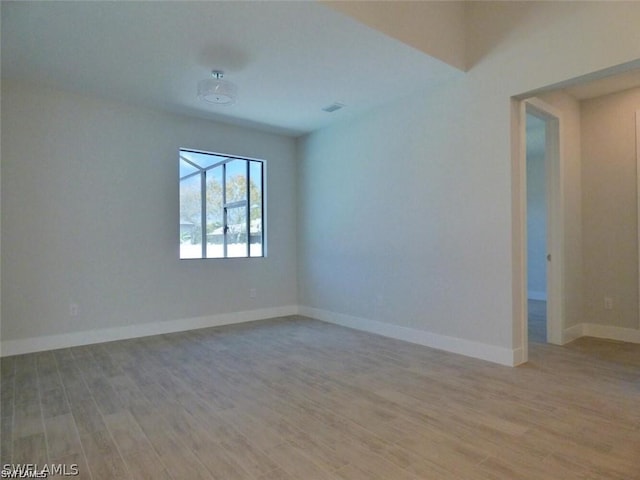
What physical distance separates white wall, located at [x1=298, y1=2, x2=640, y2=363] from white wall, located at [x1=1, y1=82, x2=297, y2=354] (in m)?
1.58

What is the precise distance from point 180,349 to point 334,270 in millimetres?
2041

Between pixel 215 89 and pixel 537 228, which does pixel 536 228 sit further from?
pixel 215 89

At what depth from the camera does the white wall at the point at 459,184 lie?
2824 mm

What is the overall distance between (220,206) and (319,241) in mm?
1408

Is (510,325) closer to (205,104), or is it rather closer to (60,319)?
(205,104)

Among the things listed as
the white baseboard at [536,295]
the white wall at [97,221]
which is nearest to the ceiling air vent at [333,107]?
the white wall at [97,221]

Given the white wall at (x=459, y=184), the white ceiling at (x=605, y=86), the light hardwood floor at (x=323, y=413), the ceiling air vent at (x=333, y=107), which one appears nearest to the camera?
the light hardwood floor at (x=323, y=413)

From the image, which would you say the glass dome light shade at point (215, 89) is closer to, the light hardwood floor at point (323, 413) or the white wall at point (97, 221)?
the white wall at point (97, 221)

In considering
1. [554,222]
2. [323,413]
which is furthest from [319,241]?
[323,413]

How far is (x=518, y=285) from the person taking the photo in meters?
3.12

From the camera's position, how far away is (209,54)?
2.98 meters

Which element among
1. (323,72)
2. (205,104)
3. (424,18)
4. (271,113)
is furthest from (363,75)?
(205,104)

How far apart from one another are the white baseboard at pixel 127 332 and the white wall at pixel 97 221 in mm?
19

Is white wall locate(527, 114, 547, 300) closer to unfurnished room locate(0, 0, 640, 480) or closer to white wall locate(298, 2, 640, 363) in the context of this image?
unfurnished room locate(0, 0, 640, 480)
